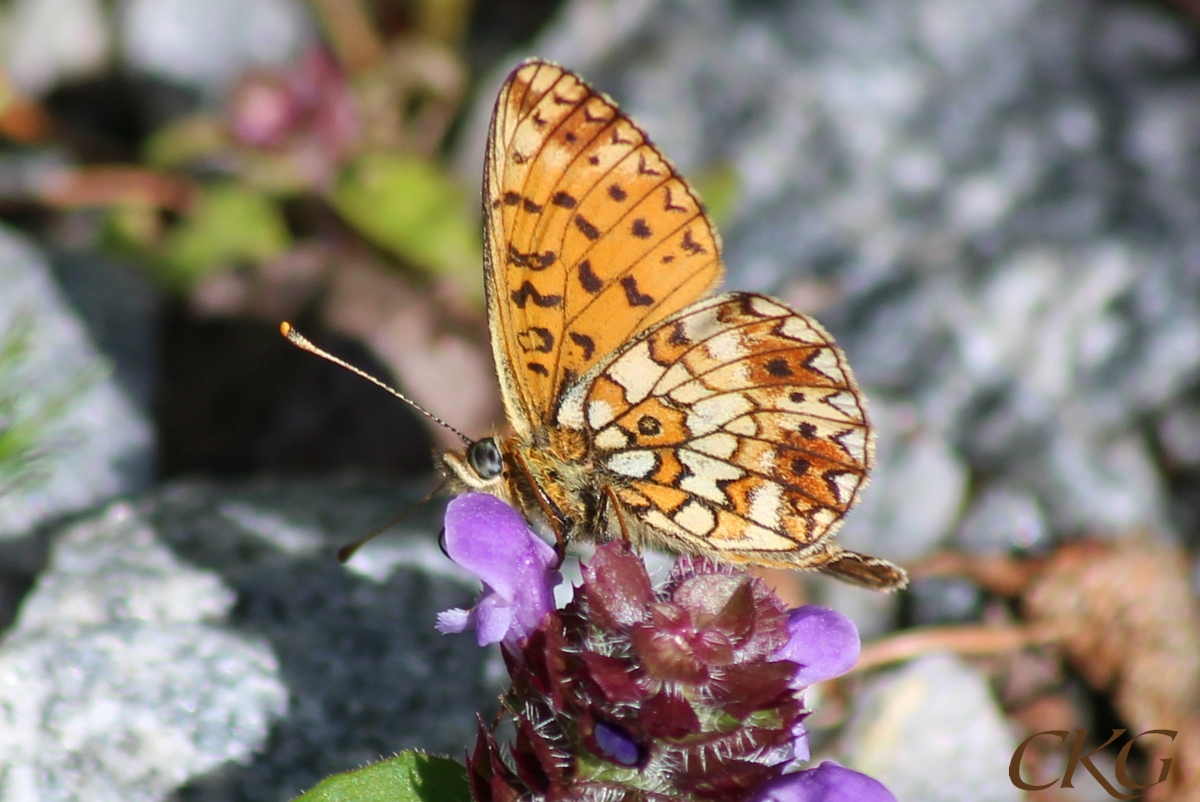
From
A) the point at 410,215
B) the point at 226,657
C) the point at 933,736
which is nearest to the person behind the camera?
the point at 226,657

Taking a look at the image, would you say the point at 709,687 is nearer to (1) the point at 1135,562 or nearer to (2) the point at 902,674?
(2) the point at 902,674

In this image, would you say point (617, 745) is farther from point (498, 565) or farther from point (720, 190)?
point (720, 190)

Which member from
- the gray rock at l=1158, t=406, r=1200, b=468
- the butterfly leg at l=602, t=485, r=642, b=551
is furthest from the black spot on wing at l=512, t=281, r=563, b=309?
the gray rock at l=1158, t=406, r=1200, b=468

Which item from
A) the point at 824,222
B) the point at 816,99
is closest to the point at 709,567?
the point at 824,222

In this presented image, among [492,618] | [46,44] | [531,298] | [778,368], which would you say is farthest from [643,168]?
[46,44]

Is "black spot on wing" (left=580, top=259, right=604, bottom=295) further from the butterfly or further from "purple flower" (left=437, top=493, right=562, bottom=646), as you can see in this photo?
"purple flower" (left=437, top=493, right=562, bottom=646)

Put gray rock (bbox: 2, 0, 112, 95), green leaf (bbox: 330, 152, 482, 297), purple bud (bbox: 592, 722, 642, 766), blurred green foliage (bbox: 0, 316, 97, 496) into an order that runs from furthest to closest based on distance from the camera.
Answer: gray rock (bbox: 2, 0, 112, 95) < green leaf (bbox: 330, 152, 482, 297) < blurred green foliage (bbox: 0, 316, 97, 496) < purple bud (bbox: 592, 722, 642, 766)
